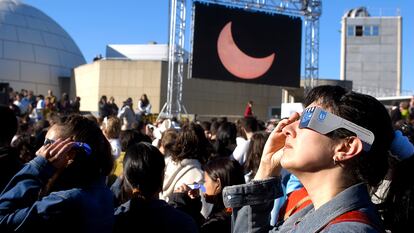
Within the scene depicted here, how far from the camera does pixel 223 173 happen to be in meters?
3.46

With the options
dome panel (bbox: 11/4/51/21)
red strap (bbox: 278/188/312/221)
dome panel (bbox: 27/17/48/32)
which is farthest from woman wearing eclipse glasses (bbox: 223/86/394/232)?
dome panel (bbox: 11/4/51/21)

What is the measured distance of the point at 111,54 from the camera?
4556 cm

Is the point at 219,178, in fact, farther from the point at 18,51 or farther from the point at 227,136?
the point at 18,51

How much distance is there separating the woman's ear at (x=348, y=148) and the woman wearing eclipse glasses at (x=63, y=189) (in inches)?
49.1

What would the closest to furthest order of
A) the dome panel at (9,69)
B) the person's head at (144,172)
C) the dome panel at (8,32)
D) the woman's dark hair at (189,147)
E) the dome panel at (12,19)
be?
1. the person's head at (144,172)
2. the woman's dark hair at (189,147)
3. the dome panel at (9,69)
4. the dome panel at (8,32)
5. the dome panel at (12,19)

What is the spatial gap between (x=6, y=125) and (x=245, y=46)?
15.0 metres

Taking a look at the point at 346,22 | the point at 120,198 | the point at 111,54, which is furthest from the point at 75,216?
the point at 346,22

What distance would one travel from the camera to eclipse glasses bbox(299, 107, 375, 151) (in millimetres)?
1612

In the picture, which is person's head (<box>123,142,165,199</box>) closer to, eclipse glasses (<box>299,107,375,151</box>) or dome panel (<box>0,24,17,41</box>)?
eclipse glasses (<box>299,107,375,151</box>)

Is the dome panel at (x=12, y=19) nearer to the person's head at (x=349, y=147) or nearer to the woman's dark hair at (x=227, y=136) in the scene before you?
the woman's dark hair at (x=227, y=136)

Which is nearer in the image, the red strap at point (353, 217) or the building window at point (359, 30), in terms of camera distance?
the red strap at point (353, 217)

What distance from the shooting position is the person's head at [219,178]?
3.45m

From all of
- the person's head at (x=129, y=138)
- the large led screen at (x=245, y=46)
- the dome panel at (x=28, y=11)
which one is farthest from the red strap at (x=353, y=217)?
the dome panel at (x=28, y=11)

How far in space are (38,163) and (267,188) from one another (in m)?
1.09
